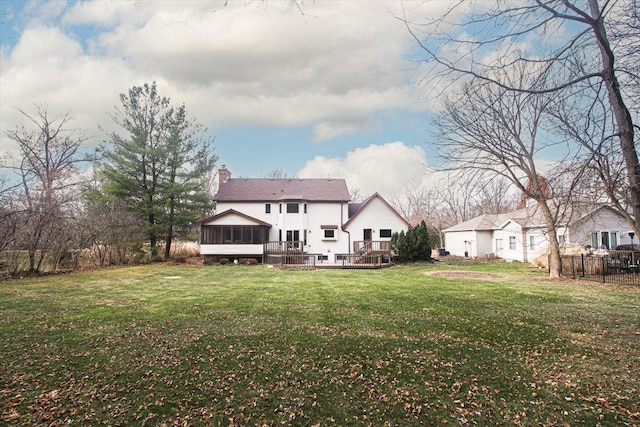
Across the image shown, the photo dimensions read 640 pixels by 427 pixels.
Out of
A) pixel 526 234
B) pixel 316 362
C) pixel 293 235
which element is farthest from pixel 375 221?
pixel 316 362

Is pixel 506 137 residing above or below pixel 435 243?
above

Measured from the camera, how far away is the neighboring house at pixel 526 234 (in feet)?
72.3

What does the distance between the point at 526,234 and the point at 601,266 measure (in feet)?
32.0

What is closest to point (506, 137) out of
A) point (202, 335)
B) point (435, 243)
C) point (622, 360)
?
point (622, 360)

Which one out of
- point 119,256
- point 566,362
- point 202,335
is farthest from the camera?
point 119,256

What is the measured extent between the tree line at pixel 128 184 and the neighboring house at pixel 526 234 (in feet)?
76.2

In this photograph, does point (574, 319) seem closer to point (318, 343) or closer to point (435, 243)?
point (318, 343)

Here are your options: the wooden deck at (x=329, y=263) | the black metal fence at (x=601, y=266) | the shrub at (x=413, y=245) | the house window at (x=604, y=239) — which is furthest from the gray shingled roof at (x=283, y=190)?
the house window at (x=604, y=239)

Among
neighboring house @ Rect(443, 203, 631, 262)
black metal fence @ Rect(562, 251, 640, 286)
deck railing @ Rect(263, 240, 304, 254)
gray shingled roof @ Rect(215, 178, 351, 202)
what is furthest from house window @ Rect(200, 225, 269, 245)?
black metal fence @ Rect(562, 251, 640, 286)

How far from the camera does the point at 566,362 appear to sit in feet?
18.3

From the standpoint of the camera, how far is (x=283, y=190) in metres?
30.4

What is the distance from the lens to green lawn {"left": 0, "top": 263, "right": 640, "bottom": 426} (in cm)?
409

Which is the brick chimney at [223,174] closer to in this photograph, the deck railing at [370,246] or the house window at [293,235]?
the house window at [293,235]

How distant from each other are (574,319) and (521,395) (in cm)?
529
